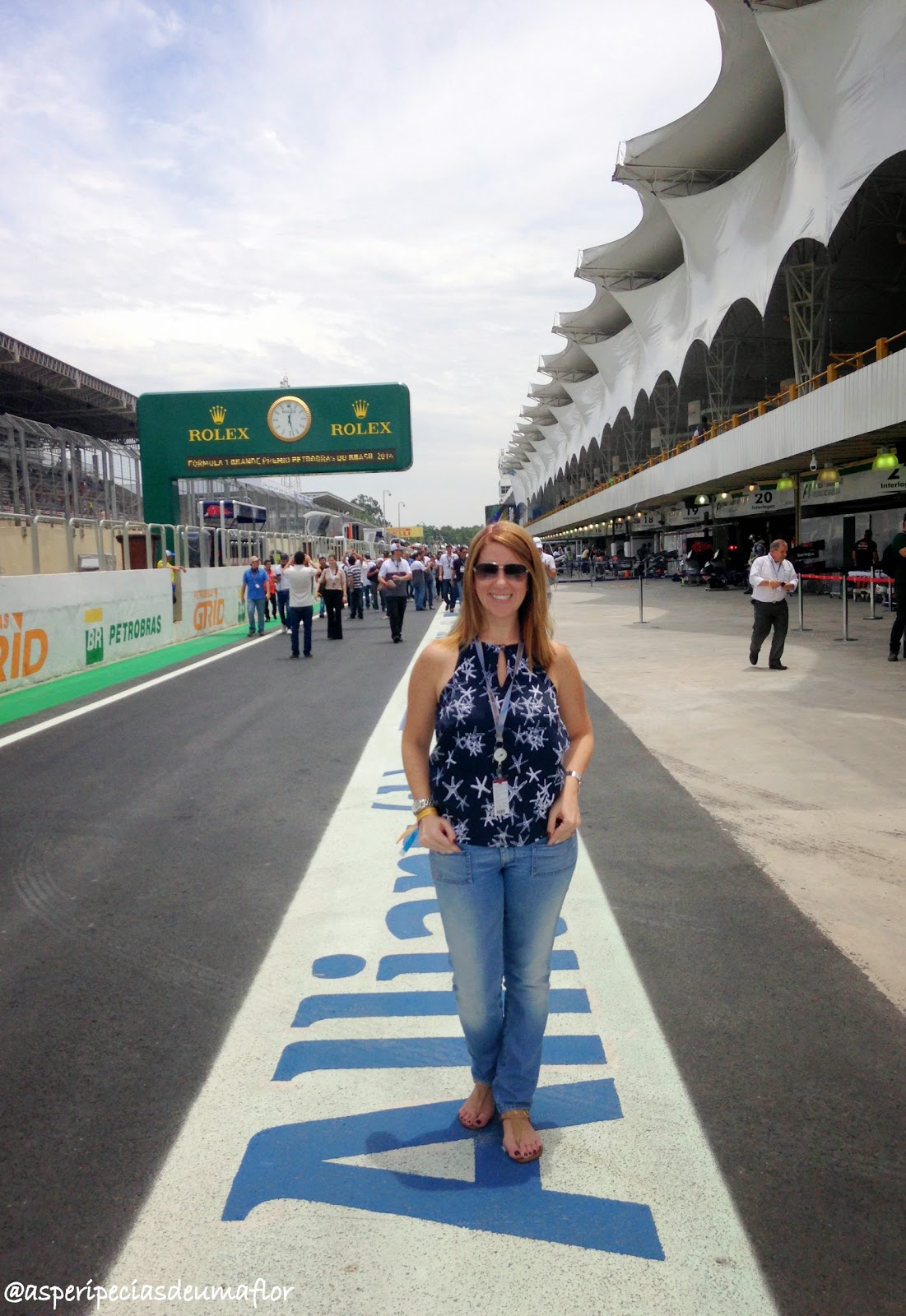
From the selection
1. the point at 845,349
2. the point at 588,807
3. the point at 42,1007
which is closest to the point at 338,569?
the point at 588,807

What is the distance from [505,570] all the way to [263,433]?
85.0ft

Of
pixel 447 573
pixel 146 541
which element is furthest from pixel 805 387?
pixel 146 541

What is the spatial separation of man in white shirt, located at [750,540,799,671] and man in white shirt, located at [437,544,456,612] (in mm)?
14548

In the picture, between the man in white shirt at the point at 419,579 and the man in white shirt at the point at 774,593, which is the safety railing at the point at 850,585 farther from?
the man in white shirt at the point at 419,579

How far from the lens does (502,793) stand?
8.51 feet

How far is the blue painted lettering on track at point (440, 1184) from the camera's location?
7.84 ft

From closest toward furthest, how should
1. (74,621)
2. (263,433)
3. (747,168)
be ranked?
(74,621) → (263,433) → (747,168)

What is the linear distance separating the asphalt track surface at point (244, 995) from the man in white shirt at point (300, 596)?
814cm

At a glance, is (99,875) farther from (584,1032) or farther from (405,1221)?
(405,1221)

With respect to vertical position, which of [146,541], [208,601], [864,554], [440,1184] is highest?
[146,541]

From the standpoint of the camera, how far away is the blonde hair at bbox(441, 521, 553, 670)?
269 centimetres

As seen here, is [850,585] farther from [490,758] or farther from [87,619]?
[490,758]

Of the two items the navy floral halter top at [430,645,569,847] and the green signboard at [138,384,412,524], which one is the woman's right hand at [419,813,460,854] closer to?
the navy floral halter top at [430,645,569,847]

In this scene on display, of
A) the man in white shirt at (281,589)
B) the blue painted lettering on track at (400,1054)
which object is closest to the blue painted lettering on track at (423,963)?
the blue painted lettering on track at (400,1054)
